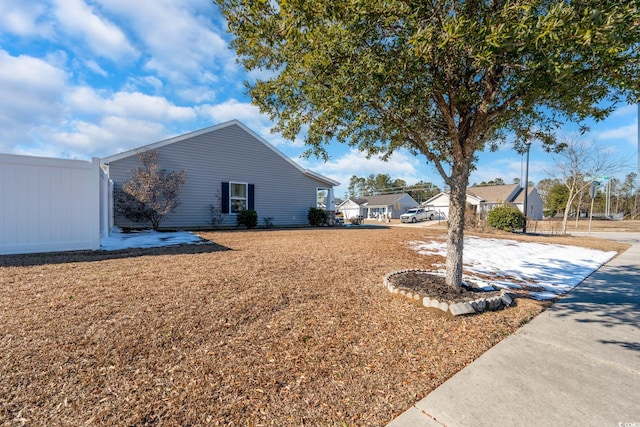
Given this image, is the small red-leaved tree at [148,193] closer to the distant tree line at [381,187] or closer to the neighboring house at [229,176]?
the neighboring house at [229,176]

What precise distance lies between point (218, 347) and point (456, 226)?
3320 mm

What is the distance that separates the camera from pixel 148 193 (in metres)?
10.5

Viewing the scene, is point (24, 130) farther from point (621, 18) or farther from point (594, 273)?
point (594, 273)

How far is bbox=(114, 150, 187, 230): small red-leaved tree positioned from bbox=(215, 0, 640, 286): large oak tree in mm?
8369

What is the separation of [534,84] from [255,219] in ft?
39.7

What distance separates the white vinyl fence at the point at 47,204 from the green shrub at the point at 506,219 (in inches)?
652

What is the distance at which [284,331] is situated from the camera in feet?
9.20

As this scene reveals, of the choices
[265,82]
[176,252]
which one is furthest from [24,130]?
[265,82]

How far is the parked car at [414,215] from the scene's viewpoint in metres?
29.9

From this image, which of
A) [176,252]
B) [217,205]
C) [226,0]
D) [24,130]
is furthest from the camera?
[24,130]

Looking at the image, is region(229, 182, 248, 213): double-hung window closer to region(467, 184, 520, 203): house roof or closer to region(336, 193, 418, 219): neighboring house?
region(336, 193, 418, 219): neighboring house

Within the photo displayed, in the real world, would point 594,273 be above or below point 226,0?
below

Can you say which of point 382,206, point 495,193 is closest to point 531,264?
point 495,193

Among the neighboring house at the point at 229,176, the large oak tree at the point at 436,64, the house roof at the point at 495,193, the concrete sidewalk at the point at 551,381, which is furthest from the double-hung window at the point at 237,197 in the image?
the house roof at the point at 495,193
